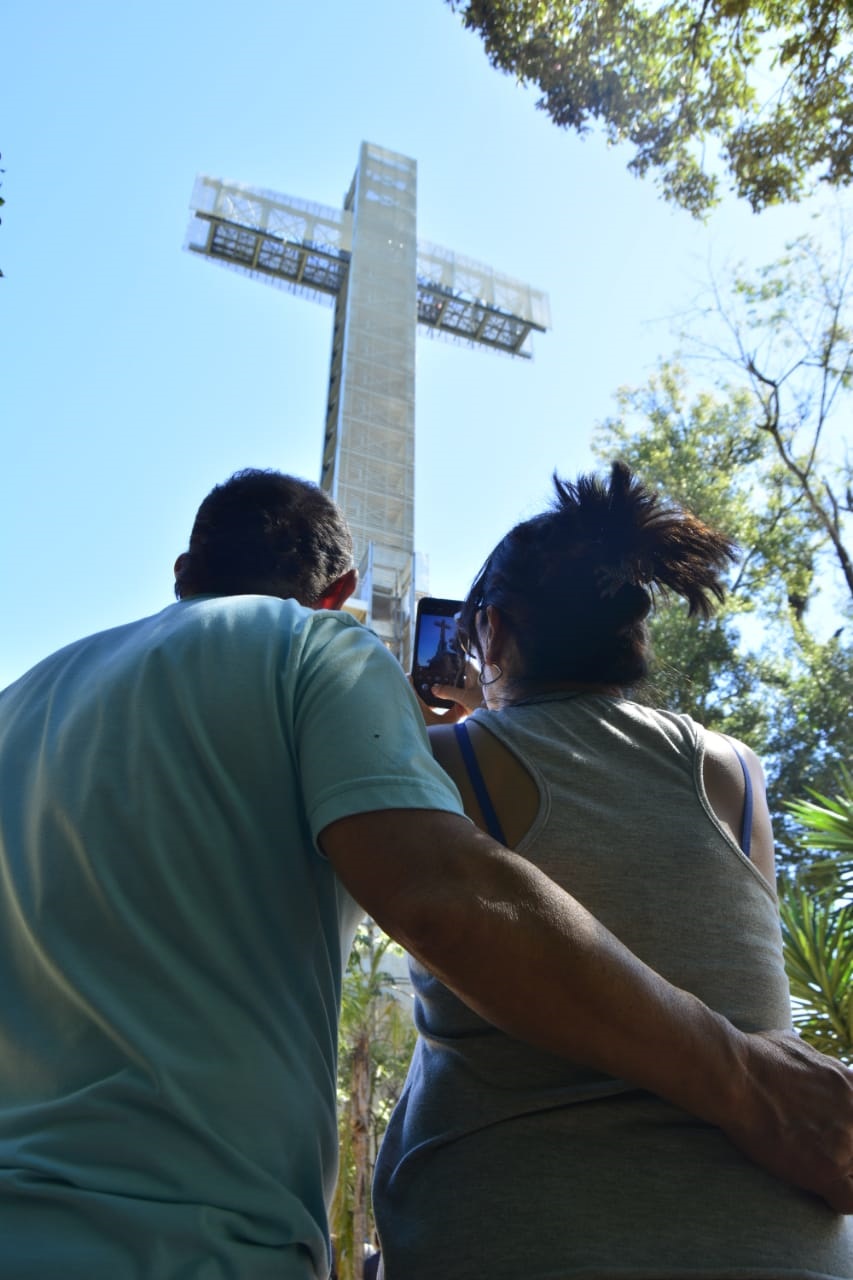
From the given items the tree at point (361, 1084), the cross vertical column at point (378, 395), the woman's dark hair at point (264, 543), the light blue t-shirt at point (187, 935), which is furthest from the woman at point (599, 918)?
the cross vertical column at point (378, 395)

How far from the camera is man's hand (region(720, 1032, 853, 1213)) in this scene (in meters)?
1.18

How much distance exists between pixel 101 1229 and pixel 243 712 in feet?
1.79

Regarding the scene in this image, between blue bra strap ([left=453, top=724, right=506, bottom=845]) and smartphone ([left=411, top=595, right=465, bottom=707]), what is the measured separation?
57 cm

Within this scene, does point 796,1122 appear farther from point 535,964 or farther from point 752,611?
point 752,611

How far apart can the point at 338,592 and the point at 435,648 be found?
0.51m

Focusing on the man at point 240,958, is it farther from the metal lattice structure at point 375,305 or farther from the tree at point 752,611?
the metal lattice structure at point 375,305

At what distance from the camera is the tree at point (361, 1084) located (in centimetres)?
1105

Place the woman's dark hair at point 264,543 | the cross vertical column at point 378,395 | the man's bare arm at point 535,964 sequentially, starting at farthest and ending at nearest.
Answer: the cross vertical column at point 378,395 → the woman's dark hair at point 264,543 → the man's bare arm at point 535,964

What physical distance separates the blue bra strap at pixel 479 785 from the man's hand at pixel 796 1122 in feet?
1.42

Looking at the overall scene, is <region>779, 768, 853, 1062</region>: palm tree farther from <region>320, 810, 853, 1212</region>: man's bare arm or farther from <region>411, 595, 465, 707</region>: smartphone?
<region>320, 810, 853, 1212</region>: man's bare arm

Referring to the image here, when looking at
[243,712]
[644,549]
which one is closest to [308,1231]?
[243,712]

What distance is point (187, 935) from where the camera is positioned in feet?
3.51

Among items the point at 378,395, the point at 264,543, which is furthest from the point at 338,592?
the point at 378,395

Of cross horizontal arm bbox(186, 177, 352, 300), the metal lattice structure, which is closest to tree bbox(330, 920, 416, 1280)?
the metal lattice structure
